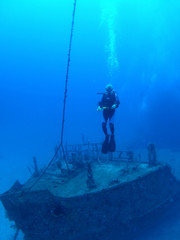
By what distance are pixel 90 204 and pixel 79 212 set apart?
1.72ft

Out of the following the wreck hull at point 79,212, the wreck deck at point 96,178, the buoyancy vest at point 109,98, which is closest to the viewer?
the wreck hull at point 79,212

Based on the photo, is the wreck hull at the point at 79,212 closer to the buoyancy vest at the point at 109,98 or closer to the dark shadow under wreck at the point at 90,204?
the dark shadow under wreck at the point at 90,204

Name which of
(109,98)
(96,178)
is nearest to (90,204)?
(96,178)

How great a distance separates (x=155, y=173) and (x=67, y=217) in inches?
179

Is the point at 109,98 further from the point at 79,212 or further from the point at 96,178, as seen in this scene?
the point at 79,212

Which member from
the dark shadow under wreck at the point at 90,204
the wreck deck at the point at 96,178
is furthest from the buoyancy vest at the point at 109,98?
the wreck deck at the point at 96,178

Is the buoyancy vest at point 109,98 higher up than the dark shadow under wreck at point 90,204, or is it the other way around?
the buoyancy vest at point 109,98

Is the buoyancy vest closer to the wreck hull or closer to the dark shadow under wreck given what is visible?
the dark shadow under wreck

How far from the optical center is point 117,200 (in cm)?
1048

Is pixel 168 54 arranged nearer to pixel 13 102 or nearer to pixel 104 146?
pixel 13 102

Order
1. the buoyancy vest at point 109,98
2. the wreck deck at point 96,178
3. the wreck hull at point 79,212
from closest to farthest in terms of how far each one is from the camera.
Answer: the wreck hull at point 79,212 < the buoyancy vest at point 109,98 < the wreck deck at point 96,178

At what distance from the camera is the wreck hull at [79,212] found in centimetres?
963

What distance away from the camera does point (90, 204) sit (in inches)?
392

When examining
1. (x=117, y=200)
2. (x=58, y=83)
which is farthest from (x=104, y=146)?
(x=58, y=83)
